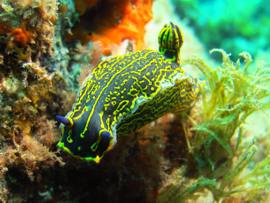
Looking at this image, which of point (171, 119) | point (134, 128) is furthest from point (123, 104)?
point (171, 119)

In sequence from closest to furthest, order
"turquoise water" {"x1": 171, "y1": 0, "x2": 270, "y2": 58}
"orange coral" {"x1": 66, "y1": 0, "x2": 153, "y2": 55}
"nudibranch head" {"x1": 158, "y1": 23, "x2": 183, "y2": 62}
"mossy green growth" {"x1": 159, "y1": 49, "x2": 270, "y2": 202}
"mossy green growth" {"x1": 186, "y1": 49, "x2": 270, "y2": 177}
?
"nudibranch head" {"x1": 158, "y1": 23, "x2": 183, "y2": 62}, "mossy green growth" {"x1": 159, "y1": 49, "x2": 270, "y2": 202}, "mossy green growth" {"x1": 186, "y1": 49, "x2": 270, "y2": 177}, "orange coral" {"x1": 66, "y1": 0, "x2": 153, "y2": 55}, "turquoise water" {"x1": 171, "y1": 0, "x2": 270, "y2": 58}

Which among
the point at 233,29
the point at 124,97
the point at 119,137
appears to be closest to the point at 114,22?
the point at 119,137

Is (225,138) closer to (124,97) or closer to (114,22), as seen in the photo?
(124,97)

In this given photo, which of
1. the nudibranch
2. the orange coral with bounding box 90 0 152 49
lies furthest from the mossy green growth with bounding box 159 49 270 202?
the orange coral with bounding box 90 0 152 49

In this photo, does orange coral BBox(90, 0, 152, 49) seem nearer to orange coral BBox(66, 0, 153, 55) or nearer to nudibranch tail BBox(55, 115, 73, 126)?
orange coral BBox(66, 0, 153, 55)

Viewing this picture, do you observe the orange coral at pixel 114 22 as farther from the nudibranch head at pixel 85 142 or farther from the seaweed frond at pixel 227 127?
the nudibranch head at pixel 85 142

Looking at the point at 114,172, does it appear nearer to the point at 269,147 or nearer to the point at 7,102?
the point at 7,102

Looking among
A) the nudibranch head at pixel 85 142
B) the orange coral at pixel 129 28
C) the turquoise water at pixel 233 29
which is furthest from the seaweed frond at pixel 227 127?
the turquoise water at pixel 233 29

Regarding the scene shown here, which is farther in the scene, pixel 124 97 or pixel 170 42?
pixel 170 42
